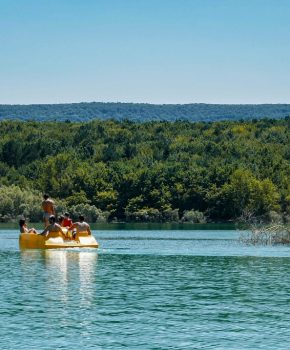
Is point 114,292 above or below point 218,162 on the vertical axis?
below

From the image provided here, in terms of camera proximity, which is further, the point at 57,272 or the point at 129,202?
the point at 129,202

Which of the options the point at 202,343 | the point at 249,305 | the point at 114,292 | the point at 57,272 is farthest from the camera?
the point at 57,272

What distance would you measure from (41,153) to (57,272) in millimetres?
106808

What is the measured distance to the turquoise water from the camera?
21.3 metres

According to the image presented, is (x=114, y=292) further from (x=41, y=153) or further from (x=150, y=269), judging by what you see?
(x=41, y=153)

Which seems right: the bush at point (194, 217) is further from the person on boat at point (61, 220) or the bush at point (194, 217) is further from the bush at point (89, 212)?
the person on boat at point (61, 220)

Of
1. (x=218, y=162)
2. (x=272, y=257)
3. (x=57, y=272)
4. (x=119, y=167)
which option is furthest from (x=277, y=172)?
(x=57, y=272)

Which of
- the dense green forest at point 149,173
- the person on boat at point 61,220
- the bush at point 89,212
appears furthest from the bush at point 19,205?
the person on boat at point 61,220

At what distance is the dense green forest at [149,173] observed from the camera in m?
115

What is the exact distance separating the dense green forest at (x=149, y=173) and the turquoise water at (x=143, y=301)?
6335 centimetres

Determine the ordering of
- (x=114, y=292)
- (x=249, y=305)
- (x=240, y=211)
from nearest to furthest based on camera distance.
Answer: (x=249, y=305) < (x=114, y=292) < (x=240, y=211)

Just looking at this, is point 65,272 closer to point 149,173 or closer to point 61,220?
point 61,220

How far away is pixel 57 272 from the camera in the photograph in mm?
35219

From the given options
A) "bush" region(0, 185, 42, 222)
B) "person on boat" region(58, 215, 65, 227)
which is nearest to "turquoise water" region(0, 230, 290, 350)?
"person on boat" region(58, 215, 65, 227)
